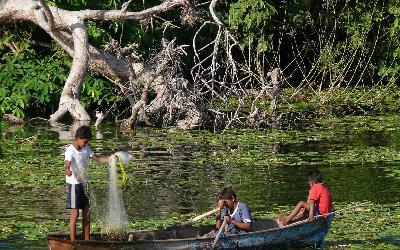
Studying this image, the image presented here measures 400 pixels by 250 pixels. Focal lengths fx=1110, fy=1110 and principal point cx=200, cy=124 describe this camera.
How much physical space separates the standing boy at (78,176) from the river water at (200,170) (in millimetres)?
693

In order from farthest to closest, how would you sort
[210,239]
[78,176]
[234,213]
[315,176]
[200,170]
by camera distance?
[200,170] → [315,176] → [234,213] → [78,176] → [210,239]

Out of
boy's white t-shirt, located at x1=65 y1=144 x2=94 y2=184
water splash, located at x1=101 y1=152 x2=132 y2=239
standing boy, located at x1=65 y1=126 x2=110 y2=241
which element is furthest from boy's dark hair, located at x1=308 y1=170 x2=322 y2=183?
boy's white t-shirt, located at x1=65 y1=144 x2=94 y2=184

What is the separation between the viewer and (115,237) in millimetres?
13352

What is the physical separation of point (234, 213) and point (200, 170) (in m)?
6.07

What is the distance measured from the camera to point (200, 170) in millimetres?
19781

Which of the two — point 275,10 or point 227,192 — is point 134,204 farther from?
point 275,10

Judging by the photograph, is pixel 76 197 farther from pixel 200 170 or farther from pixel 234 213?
pixel 200 170

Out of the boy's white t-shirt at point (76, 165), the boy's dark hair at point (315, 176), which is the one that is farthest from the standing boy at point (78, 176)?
the boy's dark hair at point (315, 176)

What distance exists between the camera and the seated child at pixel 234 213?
13.6 meters

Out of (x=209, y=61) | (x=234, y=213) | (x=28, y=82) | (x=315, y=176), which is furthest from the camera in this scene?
(x=209, y=61)

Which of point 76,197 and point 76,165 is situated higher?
point 76,165

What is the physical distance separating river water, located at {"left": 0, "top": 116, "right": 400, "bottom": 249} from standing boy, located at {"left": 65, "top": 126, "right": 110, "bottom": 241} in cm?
69

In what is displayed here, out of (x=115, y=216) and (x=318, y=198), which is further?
(x=318, y=198)

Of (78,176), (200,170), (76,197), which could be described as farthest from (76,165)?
(200,170)
